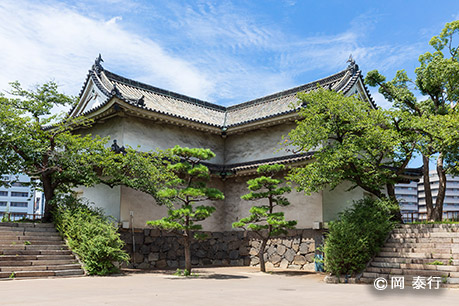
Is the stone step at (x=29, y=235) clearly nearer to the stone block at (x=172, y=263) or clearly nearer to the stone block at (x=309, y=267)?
the stone block at (x=172, y=263)

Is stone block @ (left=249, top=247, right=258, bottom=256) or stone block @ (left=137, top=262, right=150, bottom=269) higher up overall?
stone block @ (left=249, top=247, right=258, bottom=256)

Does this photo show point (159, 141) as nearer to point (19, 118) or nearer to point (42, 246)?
point (19, 118)

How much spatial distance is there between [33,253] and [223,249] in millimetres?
9702

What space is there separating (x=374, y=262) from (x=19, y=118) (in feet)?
48.0

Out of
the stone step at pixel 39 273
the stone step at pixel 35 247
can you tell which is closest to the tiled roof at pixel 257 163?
the stone step at pixel 35 247

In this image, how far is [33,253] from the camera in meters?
14.9

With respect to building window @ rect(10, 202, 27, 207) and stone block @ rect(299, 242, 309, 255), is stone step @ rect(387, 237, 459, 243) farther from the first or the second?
building window @ rect(10, 202, 27, 207)

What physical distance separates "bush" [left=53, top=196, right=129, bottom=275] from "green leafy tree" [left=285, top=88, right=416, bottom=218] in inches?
298

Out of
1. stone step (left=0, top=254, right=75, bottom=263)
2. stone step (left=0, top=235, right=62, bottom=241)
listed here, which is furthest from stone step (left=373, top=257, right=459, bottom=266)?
stone step (left=0, top=235, right=62, bottom=241)

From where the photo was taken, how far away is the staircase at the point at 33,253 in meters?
13.8

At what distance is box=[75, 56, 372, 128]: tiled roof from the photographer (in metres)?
21.9

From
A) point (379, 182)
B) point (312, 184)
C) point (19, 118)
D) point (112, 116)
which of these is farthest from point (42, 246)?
point (379, 182)

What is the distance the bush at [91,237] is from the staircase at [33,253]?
388mm

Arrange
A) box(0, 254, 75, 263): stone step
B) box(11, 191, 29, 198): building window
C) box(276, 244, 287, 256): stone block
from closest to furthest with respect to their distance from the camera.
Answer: box(0, 254, 75, 263): stone step
box(276, 244, 287, 256): stone block
box(11, 191, 29, 198): building window
